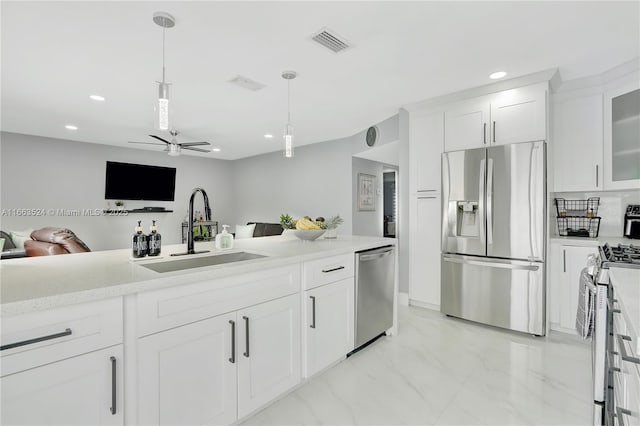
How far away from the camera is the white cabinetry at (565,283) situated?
2.80m

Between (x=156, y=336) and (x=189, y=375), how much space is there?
0.25 metres

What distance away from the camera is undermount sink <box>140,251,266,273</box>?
169 cm

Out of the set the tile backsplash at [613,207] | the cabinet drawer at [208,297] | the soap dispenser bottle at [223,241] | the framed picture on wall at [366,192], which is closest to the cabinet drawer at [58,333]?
the cabinet drawer at [208,297]

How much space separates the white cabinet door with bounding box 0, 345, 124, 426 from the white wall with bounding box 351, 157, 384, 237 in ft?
16.0

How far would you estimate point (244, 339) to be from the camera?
5.23 ft

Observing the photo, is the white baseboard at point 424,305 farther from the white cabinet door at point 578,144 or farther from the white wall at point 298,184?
the white wall at point 298,184

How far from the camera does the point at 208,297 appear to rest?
56.6 inches

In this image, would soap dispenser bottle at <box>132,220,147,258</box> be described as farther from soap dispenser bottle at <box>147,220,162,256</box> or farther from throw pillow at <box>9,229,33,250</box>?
throw pillow at <box>9,229,33,250</box>

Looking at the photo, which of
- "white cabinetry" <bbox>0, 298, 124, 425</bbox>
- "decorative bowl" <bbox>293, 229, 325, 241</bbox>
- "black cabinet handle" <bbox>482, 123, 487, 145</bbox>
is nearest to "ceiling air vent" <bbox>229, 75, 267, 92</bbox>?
"decorative bowl" <bbox>293, 229, 325, 241</bbox>

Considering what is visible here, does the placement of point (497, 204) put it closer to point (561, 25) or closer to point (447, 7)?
point (561, 25)

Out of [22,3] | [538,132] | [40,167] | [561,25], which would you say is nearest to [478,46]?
[561,25]

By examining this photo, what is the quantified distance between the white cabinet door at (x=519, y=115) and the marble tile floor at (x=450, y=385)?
185cm

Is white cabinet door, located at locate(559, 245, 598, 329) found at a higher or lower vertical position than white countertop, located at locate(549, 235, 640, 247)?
lower

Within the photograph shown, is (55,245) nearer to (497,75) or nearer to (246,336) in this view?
(246,336)
